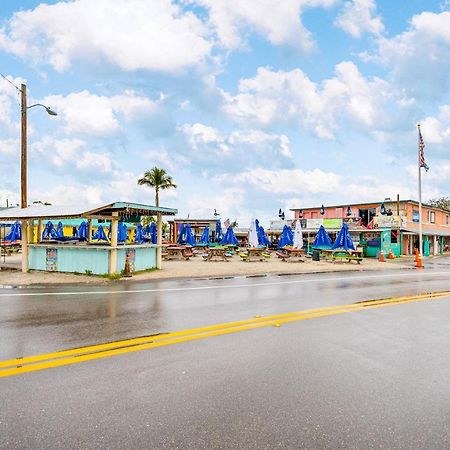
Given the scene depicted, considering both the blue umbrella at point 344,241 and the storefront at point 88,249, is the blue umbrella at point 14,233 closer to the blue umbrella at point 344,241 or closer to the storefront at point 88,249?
the storefront at point 88,249

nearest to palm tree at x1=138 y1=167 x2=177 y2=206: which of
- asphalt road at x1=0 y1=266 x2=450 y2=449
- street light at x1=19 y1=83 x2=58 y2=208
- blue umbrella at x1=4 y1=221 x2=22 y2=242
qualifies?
blue umbrella at x1=4 y1=221 x2=22 y2=242

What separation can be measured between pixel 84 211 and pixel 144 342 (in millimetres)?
10657

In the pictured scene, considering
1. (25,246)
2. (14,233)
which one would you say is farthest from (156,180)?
(25,246)

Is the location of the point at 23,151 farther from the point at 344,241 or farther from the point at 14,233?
the point at 344,241

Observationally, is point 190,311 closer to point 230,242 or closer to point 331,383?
point 331,383

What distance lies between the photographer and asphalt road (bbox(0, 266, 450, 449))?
3246mm

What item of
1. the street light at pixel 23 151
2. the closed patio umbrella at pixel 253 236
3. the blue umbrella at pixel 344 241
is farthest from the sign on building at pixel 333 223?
the street light at pixel 23 151

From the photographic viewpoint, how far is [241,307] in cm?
891

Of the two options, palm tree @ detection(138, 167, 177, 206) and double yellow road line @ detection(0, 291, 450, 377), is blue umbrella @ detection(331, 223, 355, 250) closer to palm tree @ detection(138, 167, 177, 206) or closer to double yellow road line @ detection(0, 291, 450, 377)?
double yellow road line @ detection(0, 291, 450, 377)

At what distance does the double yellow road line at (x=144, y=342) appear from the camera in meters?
4.85

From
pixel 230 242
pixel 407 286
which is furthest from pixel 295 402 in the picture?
pixel 230 242

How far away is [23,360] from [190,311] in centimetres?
393

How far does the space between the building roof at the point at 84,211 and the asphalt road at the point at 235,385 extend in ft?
25.3

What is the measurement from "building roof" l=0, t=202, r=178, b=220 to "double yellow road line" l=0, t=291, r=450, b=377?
10.1 m
